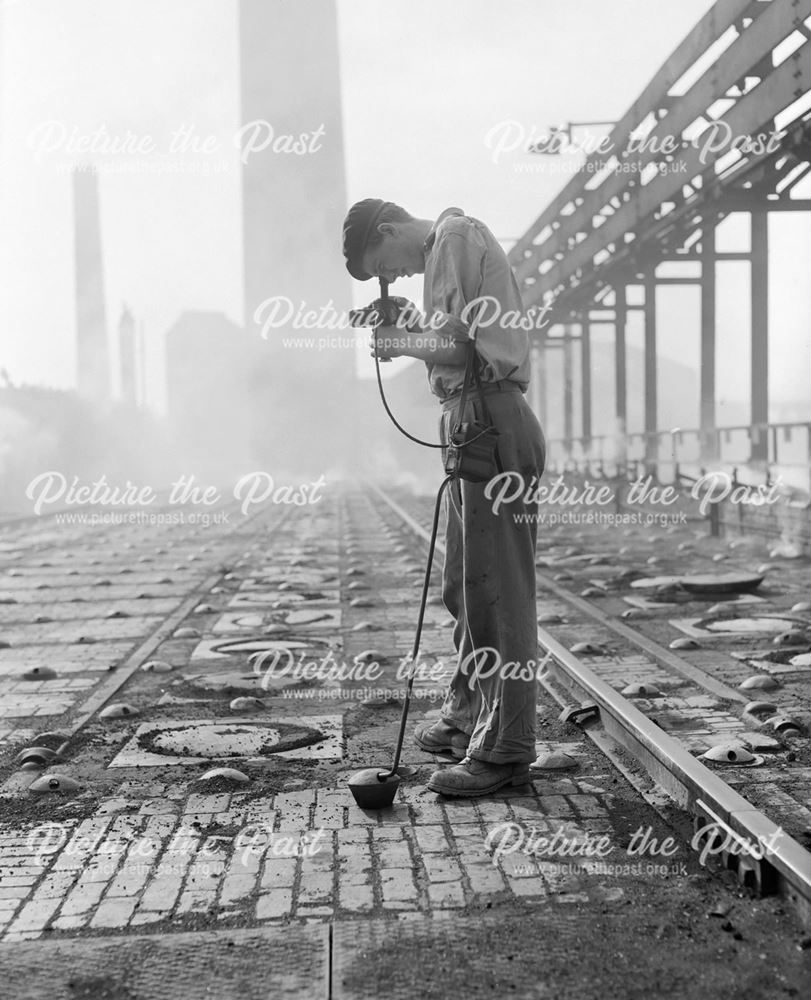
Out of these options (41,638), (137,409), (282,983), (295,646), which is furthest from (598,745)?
(137,409)

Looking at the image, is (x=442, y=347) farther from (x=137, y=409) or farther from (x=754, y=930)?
(x=137, y=409)

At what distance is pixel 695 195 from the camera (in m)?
14.0

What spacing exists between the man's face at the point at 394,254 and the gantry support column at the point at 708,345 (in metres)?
12.7

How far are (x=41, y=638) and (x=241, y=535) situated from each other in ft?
29.2

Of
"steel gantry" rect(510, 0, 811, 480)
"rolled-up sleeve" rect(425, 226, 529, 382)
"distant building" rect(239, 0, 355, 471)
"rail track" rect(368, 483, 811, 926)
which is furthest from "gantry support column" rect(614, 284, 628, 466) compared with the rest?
"distant building" rect(239, 0, 355, 471)

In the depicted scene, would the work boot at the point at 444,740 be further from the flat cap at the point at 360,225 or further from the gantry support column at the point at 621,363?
the gantry support column at the point at 621,363

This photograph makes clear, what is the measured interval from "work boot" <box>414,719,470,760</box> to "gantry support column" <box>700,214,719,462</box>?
12.6 m

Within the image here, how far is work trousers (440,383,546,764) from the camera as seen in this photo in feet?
11.3

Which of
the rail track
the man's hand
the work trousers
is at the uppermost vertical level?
the man's hand

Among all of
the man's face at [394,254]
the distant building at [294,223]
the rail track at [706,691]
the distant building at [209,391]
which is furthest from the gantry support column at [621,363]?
the distant building at [294,223]

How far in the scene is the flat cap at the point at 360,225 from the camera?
11.6ft

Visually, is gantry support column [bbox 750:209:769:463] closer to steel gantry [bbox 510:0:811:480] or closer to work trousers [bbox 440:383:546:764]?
steel gantry [bbox 510:0:811:480]

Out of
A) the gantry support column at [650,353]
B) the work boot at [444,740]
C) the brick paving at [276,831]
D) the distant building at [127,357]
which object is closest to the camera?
the brick paving at [276,831]

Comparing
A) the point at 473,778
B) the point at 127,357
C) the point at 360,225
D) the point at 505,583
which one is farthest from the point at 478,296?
the point at 127,357
